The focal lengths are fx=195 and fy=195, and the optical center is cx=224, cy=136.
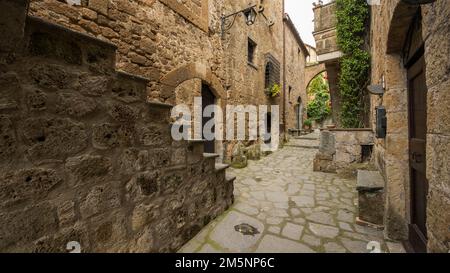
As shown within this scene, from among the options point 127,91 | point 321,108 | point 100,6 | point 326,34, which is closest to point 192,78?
point 100,6

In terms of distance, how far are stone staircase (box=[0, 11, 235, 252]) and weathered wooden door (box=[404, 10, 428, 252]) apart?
2.46m

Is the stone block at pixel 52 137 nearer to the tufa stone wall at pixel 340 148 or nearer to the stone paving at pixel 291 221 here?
the stone paving at pixel 291 221

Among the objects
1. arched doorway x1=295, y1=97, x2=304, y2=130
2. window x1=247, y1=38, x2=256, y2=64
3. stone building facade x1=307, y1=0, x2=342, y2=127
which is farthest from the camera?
arched doorway x1=295, y1=97, x2=304, y2=130

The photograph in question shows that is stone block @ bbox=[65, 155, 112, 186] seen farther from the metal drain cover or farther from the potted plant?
the potted plant

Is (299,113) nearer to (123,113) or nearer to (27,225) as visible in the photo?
(123,113)

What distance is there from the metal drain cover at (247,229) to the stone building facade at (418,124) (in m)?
1.64

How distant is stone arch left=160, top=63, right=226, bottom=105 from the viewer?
443 cm

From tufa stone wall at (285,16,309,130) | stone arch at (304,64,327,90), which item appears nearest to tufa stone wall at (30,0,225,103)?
tufa stone wall at (285,16,309,130)

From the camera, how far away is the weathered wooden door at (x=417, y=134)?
1842 millimetres

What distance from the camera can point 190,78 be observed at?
5.05 m

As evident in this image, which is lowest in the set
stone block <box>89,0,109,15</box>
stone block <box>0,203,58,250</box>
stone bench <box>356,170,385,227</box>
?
stone bench <box>356,170,385,227</box>

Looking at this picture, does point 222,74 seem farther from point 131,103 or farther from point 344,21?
point 131,103

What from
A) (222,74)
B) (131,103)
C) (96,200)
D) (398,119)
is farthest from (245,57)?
(96,200)

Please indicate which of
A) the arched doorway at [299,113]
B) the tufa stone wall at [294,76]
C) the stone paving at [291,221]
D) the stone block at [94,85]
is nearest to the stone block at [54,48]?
the stone block at [94,85]
